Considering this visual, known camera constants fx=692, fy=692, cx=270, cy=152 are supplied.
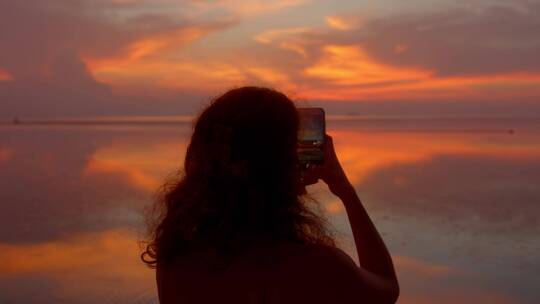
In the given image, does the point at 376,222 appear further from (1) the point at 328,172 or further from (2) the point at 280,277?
(2) the point at 280,277

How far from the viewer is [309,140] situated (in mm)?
1659

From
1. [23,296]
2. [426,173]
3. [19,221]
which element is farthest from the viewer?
[426,173]

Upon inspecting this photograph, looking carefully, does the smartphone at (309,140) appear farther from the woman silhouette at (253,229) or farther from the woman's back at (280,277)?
the woman's back at (280,277)

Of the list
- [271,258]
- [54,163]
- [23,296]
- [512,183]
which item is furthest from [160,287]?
[54,163]

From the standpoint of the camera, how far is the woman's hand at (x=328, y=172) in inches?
64.4

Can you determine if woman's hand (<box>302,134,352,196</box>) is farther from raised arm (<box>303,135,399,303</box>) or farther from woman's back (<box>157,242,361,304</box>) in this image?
woman's back (<box>157,242,361,304</box>)

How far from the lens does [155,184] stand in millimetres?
11477

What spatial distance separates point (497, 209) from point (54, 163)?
34.5ft

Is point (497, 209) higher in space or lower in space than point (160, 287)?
lower

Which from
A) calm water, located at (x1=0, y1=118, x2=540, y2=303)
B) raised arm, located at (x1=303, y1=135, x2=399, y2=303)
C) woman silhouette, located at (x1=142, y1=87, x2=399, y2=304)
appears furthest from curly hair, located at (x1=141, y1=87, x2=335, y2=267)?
calm water, located at (x1=0, y1=118, x2=540, y2=303)

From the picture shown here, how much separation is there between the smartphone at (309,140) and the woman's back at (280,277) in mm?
296

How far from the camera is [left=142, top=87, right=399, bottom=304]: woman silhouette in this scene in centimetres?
140

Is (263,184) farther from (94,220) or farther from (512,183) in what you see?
(512,183)

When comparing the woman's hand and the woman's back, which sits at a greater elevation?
the woman's hand
